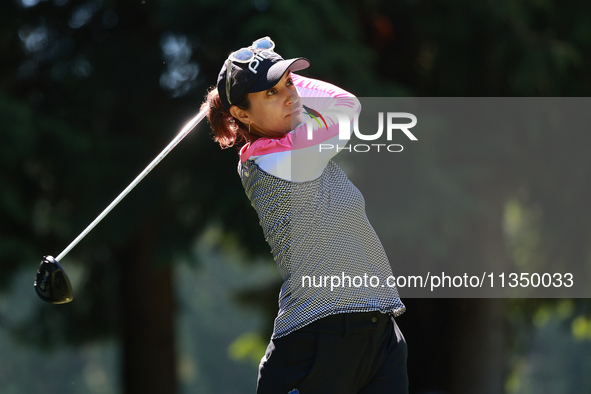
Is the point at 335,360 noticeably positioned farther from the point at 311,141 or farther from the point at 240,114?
the point at 240,114

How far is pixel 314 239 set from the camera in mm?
2629

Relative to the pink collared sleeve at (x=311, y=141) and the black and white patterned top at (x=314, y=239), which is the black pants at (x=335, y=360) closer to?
the black and white patterned top at (x=314, y=239)

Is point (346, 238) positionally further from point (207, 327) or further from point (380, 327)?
point (207, 327)

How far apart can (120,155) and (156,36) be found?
1.19m

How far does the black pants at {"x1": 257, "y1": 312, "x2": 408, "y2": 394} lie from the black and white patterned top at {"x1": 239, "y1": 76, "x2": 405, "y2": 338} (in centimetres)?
4

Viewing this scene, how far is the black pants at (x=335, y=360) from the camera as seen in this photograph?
2.57 metres

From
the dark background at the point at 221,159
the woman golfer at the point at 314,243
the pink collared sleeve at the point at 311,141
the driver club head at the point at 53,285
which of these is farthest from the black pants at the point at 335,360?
the dark background at the point at 221,159

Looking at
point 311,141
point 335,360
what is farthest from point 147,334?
point 311,141

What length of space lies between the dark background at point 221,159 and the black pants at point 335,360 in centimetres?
355

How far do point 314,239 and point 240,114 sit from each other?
49 centimetres

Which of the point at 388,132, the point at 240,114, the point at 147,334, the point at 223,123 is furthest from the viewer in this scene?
the point at 147,334

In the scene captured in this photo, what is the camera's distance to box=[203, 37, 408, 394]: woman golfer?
8.46ft

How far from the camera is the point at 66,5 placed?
294 inches

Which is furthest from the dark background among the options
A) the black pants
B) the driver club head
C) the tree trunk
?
the black pants
